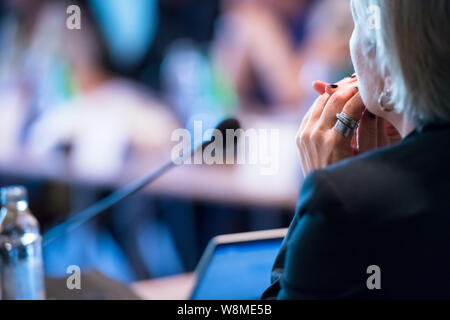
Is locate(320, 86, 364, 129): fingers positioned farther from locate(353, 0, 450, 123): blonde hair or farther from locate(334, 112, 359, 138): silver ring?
locate(353, 0, 450, 123): blonde hair

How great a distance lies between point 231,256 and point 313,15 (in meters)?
2.01

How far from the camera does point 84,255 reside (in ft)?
9.91

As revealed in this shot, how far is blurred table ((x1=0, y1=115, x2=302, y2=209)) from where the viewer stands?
8.91 ft

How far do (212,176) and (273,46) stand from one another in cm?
74

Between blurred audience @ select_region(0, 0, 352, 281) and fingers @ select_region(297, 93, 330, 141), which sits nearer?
fingers @ select_region(297, 93, 330, 141)

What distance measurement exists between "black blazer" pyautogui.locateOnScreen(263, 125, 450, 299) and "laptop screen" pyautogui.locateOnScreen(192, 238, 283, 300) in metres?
0.36

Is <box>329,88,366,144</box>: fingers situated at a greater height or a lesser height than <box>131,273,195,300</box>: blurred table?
greater

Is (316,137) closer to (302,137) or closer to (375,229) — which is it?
(302,137)

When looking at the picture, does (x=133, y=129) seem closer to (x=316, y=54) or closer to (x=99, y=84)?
(x=99, y=84)

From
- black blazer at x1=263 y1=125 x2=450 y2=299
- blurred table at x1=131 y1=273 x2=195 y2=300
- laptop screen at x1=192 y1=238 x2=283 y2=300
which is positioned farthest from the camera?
blurred table at x1=131 y1=273 x2=195 y2=300

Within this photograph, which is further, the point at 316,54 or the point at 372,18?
the point at 316,54

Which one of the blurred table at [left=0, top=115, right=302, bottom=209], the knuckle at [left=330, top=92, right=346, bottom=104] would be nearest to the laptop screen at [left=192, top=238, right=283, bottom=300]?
the knuckle at [left=330, top=92, right=346, bottom=104]
